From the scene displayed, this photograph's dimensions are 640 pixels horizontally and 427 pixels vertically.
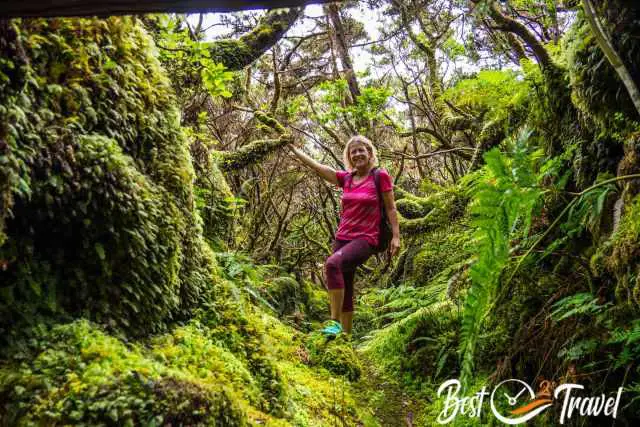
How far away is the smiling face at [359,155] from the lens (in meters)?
5.52

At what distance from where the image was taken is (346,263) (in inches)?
194

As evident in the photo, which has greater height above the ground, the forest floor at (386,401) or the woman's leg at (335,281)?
the woman's leg at (335,281)

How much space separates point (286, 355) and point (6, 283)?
2.80 metres

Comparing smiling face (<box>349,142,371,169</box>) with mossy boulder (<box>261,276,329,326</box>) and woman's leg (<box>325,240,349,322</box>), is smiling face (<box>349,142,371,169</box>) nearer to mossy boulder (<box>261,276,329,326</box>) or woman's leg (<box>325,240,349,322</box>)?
woman's leg (<box>325,240,349,322</box>)

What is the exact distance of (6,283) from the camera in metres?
1.98

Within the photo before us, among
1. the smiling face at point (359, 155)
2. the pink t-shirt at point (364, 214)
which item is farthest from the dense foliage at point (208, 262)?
the smiling face at point (359, 155)

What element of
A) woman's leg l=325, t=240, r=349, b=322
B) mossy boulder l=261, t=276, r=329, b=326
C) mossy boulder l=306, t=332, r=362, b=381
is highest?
woman's leg l=325, t=240, r=349, b=322

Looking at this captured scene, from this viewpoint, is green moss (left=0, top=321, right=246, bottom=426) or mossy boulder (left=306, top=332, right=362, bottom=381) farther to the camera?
mossy boulder (left=306, top=332, right=362, bottom=381)

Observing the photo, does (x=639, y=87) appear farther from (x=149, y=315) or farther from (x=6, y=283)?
(x=6, y=283)

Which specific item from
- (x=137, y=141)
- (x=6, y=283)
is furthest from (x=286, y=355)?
(x=6, y=283)

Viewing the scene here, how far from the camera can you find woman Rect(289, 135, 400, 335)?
489cm

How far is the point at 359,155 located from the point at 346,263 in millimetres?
1450

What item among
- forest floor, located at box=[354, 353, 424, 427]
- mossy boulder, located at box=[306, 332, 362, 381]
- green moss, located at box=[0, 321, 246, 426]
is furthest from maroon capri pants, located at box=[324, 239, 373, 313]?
green moss, located at box=[0, 321, 246, 426]

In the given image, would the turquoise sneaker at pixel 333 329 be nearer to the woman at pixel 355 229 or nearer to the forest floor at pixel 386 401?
the woman at pixel 355 229
